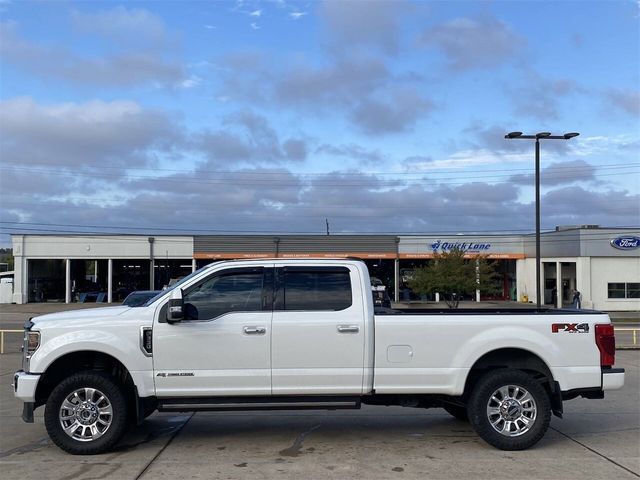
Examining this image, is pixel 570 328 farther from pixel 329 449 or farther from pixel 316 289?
pixel 329 449

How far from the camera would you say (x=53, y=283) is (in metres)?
55.6

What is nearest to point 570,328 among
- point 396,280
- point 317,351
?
point 317,351

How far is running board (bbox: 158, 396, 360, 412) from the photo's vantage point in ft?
22.2

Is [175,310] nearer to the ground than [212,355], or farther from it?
farther from it

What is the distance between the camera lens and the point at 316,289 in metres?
7.02

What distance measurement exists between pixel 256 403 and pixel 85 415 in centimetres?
176

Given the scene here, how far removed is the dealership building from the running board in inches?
1540

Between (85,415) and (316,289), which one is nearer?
(85,415)

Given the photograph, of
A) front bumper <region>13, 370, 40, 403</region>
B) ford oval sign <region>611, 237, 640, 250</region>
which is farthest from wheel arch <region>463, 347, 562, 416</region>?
ford oval sign <region>611, 237, 640, 250</region>

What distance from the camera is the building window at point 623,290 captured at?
4344 centimetres

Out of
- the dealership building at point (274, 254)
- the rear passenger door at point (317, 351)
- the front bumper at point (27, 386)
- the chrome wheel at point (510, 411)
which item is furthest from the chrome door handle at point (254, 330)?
the dealership building at point (274, 254)

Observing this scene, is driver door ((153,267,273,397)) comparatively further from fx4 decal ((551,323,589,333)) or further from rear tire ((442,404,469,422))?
fx4 decal ((551,323,589,333))

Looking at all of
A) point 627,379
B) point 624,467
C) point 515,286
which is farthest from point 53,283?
point 624,467

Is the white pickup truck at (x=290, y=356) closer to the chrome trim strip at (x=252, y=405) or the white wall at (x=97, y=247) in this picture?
the chrome trim strip at (x=252, y=405)
